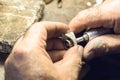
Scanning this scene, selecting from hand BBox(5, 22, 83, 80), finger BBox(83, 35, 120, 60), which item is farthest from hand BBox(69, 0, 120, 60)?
hand BBox(5, 22, 83, 80)

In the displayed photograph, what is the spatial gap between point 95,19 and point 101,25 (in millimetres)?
35

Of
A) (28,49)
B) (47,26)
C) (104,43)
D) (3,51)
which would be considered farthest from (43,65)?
(3,51)

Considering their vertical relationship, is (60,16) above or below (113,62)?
above

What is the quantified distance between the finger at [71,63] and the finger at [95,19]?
0.12 meters

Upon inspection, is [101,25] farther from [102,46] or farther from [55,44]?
[55,44]

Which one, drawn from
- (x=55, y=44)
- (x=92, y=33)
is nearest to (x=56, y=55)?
(x=55, y=44)

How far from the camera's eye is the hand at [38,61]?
0.81m

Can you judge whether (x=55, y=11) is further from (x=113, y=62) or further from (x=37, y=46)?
(x=37, y=46)

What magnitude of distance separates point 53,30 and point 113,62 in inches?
12.0

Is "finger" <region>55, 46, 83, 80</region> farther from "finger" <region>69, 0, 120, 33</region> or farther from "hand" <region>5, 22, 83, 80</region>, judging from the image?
"finger" <region>69, 0, 120, 33</region>

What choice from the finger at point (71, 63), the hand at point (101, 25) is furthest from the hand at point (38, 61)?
the hand at point (101, 25)

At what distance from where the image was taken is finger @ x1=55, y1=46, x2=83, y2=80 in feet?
2.90

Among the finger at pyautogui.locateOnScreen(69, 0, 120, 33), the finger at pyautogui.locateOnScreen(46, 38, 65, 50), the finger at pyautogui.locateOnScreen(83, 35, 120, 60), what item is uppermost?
the finger at pyautogui.locateOnScreen(69, 0, 120, 33)

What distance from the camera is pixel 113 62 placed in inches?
44.3
